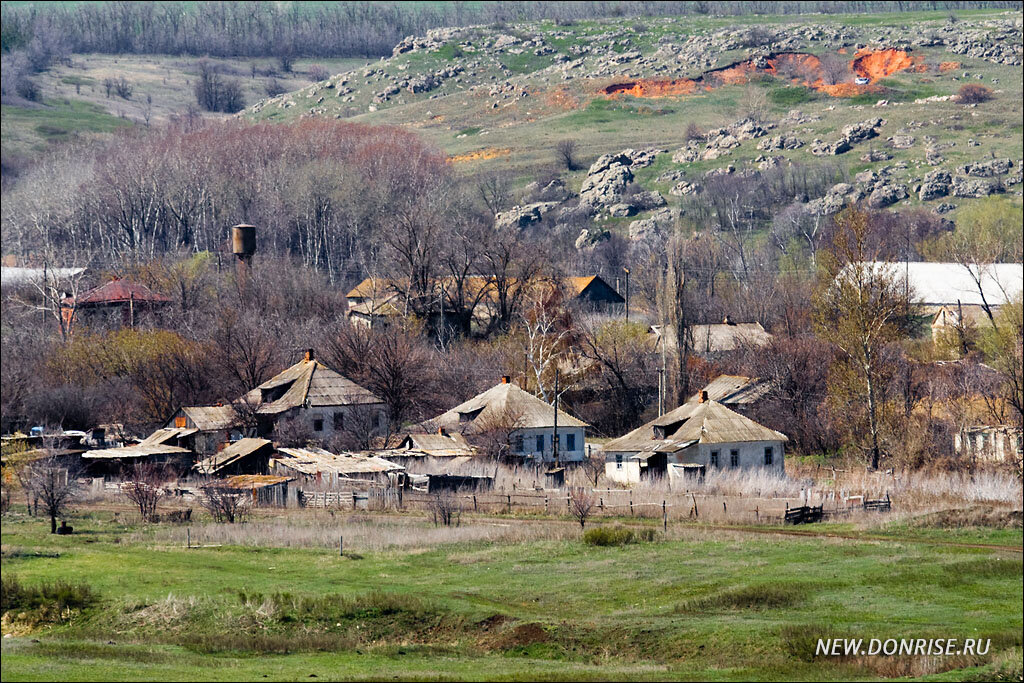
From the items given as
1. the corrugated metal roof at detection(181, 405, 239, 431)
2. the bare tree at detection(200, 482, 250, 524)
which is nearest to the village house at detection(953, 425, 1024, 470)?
the bare tree at detection(200, 482, 250, 524)

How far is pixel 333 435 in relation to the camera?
65438 millimetres

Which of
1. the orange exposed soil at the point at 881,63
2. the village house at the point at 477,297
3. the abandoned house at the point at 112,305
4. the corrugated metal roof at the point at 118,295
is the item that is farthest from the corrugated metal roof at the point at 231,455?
the orange exposed soil at the point at 881,63

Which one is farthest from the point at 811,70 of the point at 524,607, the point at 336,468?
the point at 524,607

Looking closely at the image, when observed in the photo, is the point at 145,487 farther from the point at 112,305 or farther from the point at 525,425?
the point at 112,305

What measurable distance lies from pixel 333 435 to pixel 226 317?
80.3 ft

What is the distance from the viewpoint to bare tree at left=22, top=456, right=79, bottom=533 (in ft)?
158

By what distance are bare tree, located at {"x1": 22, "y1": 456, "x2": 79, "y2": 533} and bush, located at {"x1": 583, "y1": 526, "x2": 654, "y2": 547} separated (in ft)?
59.9

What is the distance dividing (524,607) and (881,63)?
514 feet

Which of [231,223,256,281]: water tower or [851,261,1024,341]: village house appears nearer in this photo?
[851,261,1024,341]: village house

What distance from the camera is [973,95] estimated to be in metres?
162

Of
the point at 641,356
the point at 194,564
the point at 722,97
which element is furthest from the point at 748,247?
the point at 194,564

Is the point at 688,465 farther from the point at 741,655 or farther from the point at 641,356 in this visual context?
the point at 741,655

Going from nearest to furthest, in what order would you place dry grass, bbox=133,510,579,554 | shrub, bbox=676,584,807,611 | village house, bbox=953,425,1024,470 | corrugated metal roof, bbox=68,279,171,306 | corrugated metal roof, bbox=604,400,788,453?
1. shrub, bbox=676,584,807,611
2. dry grass, bbox=133,510,579,554
3. village house, bbox=953,425,1024,470
4. corrugated metal roof, bbox=604,400,788,453
5. corrugated metal roof, bbox=68,279,171,306

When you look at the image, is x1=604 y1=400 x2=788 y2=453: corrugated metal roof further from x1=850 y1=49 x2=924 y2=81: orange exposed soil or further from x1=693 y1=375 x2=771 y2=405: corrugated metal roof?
x1=850 y1=49 x2=924 y2=81: orange exposed soil
